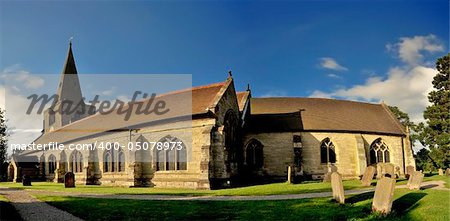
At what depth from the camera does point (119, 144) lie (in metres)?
31.3

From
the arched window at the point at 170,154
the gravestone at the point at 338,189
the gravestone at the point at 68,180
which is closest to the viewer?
the gravestone at the point at 338,189

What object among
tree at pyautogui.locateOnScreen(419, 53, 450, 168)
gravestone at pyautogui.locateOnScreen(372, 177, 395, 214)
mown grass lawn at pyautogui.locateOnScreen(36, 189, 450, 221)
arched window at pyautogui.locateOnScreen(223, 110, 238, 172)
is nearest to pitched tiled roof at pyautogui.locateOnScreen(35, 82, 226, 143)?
arched window at pyautogui.locateOnScreen(223, 110, 238, 172)

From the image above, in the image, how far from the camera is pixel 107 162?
1325 inches

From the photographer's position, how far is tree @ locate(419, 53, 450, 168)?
43.8 m

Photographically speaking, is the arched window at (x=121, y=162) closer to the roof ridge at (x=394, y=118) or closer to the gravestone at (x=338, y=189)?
the gravestone at (x=338, y=189)

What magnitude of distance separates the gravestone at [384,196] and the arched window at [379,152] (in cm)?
2510

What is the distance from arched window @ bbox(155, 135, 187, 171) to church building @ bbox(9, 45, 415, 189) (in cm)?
8

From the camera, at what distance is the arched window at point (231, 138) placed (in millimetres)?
27141

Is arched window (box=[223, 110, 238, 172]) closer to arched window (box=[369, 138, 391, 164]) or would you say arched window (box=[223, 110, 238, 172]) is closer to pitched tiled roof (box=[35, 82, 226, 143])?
pitched tiled roof (box=[35, 82, 226, 143])

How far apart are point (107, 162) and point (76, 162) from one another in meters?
8.41

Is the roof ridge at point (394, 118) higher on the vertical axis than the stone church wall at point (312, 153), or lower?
higher

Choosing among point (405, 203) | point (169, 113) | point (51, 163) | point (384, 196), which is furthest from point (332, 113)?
point (51, 163)

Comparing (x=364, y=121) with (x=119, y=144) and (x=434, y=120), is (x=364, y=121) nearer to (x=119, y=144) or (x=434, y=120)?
(x=434, y=120)

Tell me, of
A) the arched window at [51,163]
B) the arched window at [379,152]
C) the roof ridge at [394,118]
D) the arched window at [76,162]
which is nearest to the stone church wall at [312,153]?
the arched window at [379,152]
